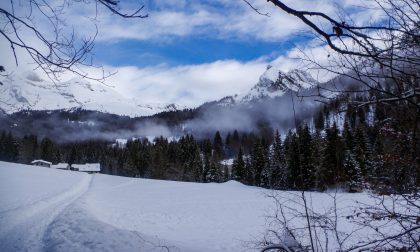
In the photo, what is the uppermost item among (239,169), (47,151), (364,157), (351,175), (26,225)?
(47,151)

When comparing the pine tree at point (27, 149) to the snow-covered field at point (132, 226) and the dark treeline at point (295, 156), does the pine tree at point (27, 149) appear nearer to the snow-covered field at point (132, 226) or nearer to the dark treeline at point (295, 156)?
the dark treeline at point (295, 156)

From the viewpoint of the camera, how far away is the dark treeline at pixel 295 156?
3.60m

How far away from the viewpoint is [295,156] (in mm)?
13000

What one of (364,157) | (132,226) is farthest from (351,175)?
(132,226)

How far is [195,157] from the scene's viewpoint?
86.1 m

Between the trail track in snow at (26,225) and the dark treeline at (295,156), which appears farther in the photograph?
the trail track in snow at (26,225)

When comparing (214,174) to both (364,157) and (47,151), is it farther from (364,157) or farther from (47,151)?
(47,151)

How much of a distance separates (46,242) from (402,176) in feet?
31.0

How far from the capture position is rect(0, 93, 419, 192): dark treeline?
3.60m

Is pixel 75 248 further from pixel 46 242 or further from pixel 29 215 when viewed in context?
pixel 29 215

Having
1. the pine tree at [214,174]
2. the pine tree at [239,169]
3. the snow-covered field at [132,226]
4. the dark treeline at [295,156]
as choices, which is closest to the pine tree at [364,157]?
the dark treeline at [295,156]

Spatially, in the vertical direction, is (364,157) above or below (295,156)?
below

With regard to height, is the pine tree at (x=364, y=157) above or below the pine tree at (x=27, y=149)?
below

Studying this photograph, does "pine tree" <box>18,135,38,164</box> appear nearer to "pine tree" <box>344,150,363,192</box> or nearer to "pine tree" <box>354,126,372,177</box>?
"pine tree" <box>354,126,372,177</box>
